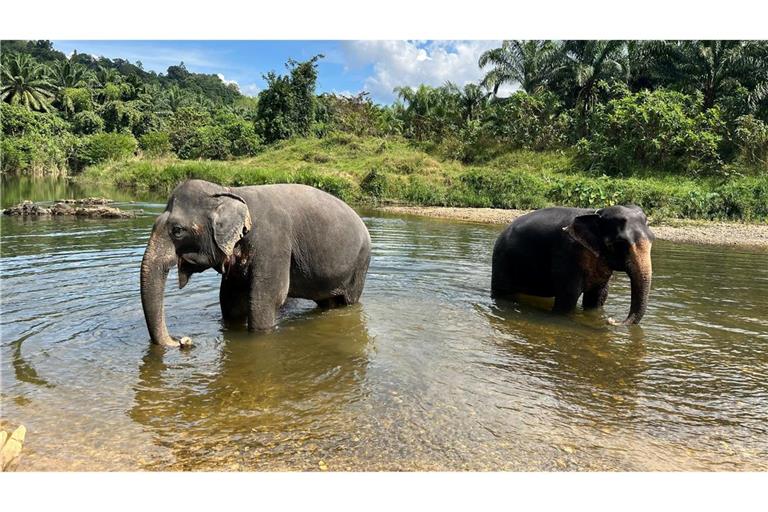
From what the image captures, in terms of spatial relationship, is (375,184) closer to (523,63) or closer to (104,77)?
(523,63)

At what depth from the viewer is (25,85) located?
225ft

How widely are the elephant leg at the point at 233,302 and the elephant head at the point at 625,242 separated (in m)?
4.43

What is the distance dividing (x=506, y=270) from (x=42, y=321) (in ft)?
21.5

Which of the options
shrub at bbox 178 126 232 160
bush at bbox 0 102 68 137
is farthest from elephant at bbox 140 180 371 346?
bush at bbox 0 102 68 137

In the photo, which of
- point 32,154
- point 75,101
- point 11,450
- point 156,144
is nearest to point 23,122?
point 32,154

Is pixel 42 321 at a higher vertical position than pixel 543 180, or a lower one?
lower

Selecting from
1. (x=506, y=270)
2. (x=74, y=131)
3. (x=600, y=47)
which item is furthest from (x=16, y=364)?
(x=74, y=131)

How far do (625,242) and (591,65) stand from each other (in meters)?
40.8

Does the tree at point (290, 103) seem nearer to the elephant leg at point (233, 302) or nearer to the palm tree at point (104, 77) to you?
the palm tree at point (104, 77)

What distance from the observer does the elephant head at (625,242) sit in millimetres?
7363

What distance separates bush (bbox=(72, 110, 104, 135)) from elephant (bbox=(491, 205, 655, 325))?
222 feet

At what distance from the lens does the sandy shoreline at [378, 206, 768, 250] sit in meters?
18.8

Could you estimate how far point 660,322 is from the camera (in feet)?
27.7

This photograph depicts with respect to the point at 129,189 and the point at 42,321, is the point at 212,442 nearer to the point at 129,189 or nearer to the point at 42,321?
the point at 42,321
